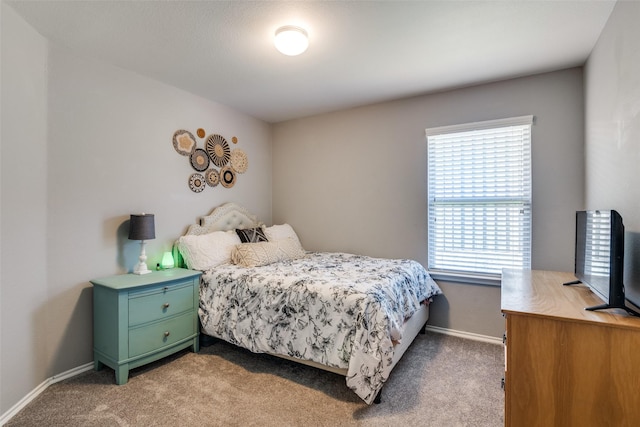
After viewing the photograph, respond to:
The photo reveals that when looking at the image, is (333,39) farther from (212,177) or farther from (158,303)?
(158,303)

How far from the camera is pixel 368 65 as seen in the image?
2.54 meters

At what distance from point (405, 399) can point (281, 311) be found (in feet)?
3.42

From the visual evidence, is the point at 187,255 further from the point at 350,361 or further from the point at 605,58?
the point at 605,58

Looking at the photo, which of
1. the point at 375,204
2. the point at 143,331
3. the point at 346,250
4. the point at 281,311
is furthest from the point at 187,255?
the point at 375,204

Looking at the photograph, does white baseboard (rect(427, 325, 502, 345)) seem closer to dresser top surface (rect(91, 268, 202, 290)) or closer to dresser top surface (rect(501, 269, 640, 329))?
dresser top surface (rect(501, 269, 640, 329))

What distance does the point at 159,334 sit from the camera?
94.1 inches

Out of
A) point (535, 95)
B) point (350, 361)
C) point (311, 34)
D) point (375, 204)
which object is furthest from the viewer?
point (375, 204)

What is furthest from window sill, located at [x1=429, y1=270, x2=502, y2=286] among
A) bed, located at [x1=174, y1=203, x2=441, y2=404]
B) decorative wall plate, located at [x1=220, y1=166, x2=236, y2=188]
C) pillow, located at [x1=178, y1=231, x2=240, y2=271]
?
decorative wall plate, located at [x1=220, y1=166, x2=236, y2=188]

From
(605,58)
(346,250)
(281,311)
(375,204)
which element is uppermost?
(605,58)

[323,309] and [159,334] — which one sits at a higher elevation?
[323,309]

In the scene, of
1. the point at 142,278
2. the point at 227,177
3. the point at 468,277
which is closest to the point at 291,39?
the point at 227,177

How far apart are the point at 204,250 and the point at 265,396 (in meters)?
1.46

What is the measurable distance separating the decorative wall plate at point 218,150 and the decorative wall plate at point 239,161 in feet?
0.29

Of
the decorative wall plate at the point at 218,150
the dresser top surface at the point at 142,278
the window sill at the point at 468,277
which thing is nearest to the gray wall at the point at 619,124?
the window sill at the point at 468,277
